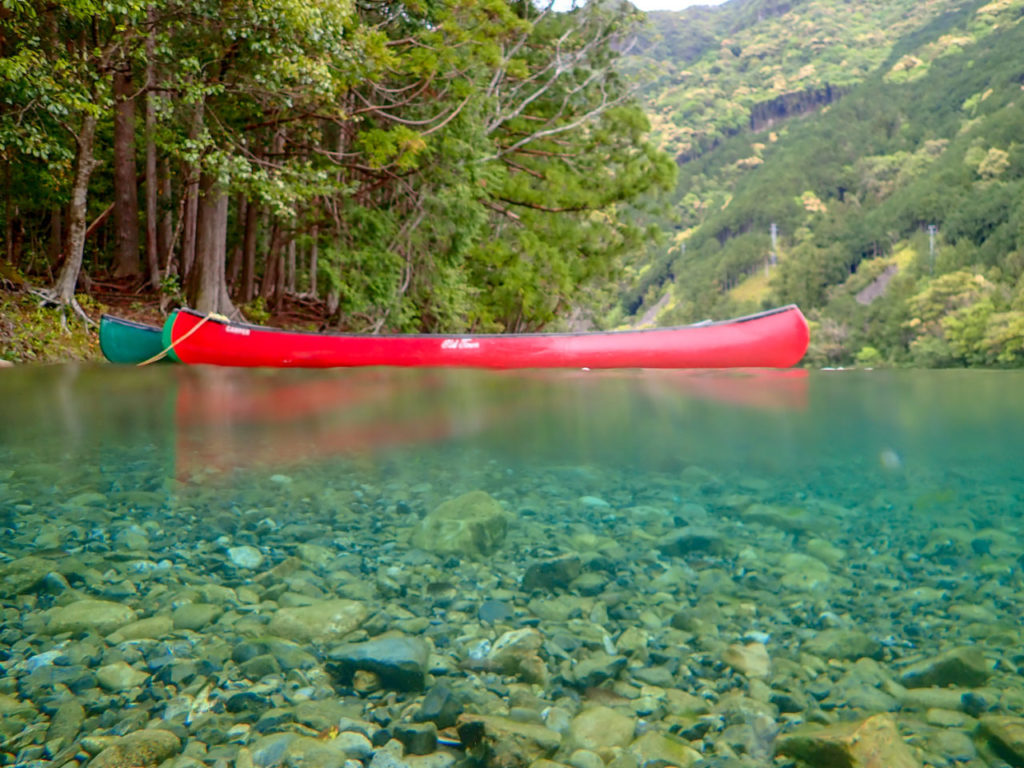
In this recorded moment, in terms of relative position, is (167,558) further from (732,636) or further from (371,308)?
(371,308)

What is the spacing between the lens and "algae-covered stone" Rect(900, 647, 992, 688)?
5.15 ft

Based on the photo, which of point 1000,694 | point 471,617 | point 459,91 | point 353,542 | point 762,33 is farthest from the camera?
point 762,33

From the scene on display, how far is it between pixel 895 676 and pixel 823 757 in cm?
38

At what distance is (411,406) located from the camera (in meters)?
6.24

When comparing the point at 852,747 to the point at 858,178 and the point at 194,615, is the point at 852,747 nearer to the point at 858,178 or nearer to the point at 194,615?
the point at 194,615

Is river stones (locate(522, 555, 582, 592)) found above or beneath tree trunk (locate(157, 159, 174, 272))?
beneath

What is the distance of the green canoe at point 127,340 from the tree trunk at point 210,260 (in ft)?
7.49

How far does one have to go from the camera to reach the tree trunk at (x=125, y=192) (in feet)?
43.5

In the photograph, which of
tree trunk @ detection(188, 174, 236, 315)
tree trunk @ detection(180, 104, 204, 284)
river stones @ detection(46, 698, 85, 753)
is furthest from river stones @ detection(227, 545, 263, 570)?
tree trunk @ detection(180, 104, 204, 284)

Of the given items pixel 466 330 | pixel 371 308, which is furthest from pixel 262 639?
pixel 466 330

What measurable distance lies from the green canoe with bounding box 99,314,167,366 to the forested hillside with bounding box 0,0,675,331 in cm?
157

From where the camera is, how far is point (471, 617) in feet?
6.22

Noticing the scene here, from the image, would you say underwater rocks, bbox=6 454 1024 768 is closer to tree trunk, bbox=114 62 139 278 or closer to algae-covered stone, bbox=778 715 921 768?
algae-covered stone, bbox=778 715 921 768

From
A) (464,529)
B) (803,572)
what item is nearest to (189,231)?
(464,529)
